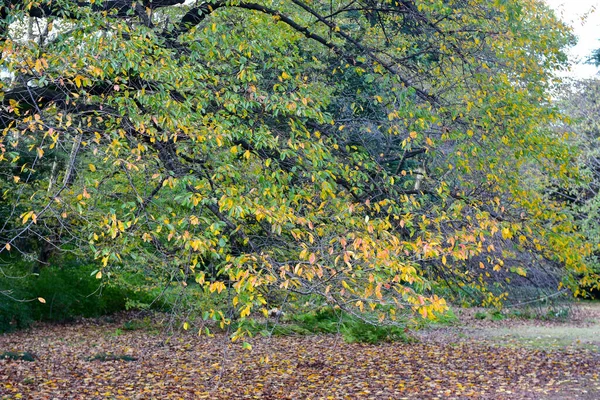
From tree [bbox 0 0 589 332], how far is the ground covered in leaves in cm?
149

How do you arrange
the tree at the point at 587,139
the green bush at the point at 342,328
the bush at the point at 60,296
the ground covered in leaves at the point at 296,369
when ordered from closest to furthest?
the ground covered in leaves at the point at 296,369 < the green bush at the point at 342,328 < the bush at the point at 60,296 < the tree at the point at 587,139

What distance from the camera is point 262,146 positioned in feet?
20.1

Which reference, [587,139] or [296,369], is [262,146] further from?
[587,139]

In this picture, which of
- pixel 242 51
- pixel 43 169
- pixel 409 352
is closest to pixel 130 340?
pixel 43 169

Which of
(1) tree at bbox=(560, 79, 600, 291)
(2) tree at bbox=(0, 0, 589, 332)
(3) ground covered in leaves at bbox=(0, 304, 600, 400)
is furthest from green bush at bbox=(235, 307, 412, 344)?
(1) tree at bbox=(560, 79, 600, 291)

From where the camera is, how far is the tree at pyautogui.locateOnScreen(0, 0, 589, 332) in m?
4.96

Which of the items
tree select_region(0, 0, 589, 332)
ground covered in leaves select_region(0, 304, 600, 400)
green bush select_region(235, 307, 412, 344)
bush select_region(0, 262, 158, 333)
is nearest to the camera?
tree select_region(0, 0, 589, 332)

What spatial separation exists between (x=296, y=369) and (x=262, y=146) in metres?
5.26

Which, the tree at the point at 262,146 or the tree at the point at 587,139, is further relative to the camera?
the tree at the point at 587,139

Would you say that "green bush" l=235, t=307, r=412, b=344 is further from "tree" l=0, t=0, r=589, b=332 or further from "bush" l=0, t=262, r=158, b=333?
"tree" l=0, t=0, r=589, b=332

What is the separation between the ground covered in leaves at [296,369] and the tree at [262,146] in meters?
1.49

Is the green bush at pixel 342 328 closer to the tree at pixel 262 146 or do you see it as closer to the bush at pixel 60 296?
the bush at pixel 60 296

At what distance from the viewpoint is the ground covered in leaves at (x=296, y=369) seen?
8.30 m

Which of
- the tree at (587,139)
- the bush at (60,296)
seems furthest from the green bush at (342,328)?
the tree at (587,139)
